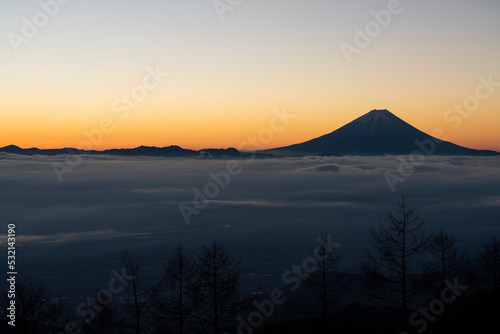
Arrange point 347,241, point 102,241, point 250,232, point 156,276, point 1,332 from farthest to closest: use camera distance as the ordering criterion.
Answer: point 250,232 < point 102,241 < point 347,241 < point 156,276 < point 1,332

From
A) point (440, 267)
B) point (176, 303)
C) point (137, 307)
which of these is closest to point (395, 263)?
point (440, 267)

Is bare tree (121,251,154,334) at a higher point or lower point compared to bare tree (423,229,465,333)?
lower

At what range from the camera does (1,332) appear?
990 inches

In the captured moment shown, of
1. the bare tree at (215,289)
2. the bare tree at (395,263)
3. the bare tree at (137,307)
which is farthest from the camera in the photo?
the bare tree at (137,307)

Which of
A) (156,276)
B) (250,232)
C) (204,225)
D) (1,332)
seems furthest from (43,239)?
(1,332)

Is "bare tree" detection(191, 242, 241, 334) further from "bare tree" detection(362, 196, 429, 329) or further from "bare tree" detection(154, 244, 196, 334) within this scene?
"bare tree" detection(362, 196, 429, 329)

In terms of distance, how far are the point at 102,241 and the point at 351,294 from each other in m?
63.6

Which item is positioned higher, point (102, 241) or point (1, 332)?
point (1, 332)

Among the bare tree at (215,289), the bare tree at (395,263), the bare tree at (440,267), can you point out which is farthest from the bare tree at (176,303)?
the bare tree at (440,267)

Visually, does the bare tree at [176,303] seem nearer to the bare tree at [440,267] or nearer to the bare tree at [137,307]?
the bare tree at [137,307]

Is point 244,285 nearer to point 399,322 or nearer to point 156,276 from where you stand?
point 156,276

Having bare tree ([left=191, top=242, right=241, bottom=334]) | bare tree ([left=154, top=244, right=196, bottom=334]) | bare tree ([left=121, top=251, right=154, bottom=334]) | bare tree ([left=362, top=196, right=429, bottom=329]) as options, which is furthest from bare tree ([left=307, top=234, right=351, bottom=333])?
bare tree ([left=121, top=251, right=154, bottom=334])

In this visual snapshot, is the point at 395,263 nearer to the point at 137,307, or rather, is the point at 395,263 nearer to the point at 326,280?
the point at 137,307

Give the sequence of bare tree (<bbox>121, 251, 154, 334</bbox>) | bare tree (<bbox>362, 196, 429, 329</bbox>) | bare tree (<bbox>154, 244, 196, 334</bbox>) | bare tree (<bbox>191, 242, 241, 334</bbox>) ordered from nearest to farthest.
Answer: bare tree (<bbox>362, 196, 429, 329</bbox>) → bare tree (<bbox>191, 242, 241, 334</bbox>) → bare tree (<bbox>154, 244, 196, 334</bbox>) → bare tree (<bbox>121, 251, 154, 334</bbox>)
